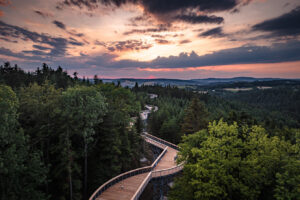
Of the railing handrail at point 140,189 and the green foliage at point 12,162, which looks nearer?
the green foliage at point 12,162

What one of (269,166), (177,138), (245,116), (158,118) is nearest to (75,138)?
(269,166)

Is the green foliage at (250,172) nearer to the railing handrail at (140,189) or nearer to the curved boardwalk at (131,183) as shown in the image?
the railing handrail at (140,189)

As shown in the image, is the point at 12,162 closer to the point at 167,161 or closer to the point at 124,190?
the point at 124,190

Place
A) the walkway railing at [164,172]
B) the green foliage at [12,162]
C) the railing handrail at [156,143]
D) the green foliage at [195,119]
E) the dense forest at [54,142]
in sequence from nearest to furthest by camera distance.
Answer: the green foliage at [12,162]
the dense forest at [54,142]
the walkway railing at [164,172]
the green foliage at [195,119]
the railing handrail at [156,143]

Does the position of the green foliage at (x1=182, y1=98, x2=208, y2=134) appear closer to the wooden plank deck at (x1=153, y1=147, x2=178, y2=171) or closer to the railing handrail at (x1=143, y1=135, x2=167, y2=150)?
Answer: the railing handrail at (x1=143, y1=135, x2=167, y2=150)

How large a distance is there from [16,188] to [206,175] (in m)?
14.6

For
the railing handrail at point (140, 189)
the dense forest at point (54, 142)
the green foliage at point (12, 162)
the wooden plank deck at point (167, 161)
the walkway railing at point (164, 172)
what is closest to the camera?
the green foliage at point (12, 162)

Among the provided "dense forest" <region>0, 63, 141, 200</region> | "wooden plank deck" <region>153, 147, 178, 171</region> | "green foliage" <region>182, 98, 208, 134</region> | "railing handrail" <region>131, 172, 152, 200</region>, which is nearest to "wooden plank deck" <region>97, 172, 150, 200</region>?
"railing handrail" <region>131, 172, 152, 200</region>

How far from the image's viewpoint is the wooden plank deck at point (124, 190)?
16.1 meters

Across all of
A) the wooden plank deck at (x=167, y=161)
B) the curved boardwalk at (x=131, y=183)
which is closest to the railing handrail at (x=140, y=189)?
the curved boardwalk at (x=131, y=183)

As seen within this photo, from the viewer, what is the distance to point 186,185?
44.0 ft

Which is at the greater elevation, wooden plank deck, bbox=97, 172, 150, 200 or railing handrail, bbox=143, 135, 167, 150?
wooden plank deck, bbox=97, 172, 150, 200

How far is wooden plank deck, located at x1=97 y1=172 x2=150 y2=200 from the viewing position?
16.1 m

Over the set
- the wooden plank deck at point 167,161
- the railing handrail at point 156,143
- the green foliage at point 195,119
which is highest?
the green foliage at point 195,119
